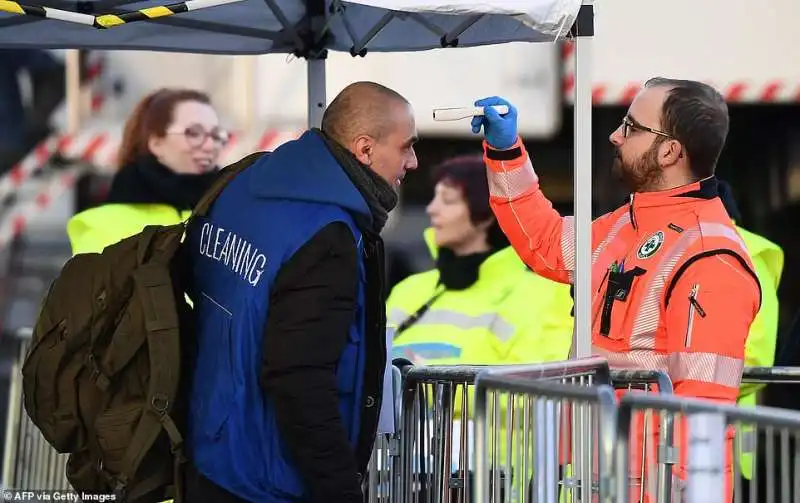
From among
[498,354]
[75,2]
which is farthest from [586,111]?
[498,354]

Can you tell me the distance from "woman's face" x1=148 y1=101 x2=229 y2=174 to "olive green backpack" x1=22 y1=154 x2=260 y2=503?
2594 millimetres

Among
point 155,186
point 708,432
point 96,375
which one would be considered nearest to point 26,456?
point 155,186

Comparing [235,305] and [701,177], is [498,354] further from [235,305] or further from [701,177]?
[235,305]

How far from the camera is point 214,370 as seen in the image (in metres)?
3.93

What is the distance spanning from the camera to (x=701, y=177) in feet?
15.4

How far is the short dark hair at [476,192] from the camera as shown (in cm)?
728

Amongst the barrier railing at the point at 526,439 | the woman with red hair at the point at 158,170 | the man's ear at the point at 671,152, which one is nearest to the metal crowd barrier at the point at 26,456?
the woman with red hair at the point at 158,170

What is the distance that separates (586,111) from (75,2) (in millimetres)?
Result: 1833

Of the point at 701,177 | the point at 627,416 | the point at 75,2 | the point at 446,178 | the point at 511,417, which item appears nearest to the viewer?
the point at 627,416

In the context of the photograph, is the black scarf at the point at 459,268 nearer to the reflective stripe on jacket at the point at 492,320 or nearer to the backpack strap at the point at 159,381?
the reflective stripe on jacket at the point at 492,320

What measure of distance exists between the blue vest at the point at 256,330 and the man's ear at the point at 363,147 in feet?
0.37

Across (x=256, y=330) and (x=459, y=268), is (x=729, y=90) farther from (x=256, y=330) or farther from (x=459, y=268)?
(x=256, y=330)

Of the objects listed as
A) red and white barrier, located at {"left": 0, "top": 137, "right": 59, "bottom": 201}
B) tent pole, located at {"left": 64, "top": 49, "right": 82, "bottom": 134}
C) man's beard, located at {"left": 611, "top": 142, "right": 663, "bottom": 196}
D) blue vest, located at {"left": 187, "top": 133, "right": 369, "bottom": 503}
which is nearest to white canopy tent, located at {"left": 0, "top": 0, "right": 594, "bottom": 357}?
man's beard, located at {"left": 611, "top": 142, "right": 663, "bottom": 196}

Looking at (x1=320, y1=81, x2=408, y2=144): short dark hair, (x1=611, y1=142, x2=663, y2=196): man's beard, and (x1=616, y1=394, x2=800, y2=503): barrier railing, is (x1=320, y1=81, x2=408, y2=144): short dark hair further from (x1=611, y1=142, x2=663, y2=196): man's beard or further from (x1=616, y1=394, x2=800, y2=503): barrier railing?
(x1=616, y1=394, x2=800, y2=503): barrier railing
